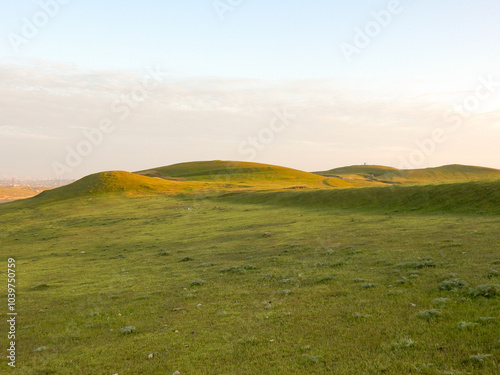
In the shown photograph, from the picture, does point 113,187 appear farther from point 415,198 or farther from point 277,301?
point 277,301

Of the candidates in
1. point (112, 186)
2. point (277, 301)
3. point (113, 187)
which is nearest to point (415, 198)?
point (277, 301)

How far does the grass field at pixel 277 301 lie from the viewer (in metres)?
10.5

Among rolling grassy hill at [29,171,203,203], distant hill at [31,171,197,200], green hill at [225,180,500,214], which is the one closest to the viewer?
green hill at [225,180,500,214]

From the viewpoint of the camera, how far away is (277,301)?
51.9ft

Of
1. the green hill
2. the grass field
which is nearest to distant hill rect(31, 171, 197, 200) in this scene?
Answer: the green hill

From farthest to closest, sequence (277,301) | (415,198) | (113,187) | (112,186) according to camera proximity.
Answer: (112,186) → (113,187) → (415,198) → (277,301)

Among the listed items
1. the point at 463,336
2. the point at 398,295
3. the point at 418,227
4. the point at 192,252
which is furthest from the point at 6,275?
the point at 418,227

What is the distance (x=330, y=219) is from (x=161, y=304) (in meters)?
31.4

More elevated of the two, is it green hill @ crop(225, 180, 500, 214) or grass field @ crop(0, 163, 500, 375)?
green hill @ crop(225, 180, 500, 214)

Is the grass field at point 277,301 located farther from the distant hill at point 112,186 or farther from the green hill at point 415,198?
the distant hill at point 112,186

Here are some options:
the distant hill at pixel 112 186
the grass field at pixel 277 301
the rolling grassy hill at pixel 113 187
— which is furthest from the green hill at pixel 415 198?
the distant hill at pixel 112 186

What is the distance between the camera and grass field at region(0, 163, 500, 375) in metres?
10.5

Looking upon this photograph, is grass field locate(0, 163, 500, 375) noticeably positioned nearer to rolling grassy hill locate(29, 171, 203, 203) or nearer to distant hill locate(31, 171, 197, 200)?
rolling grassy hill locate(29, 171, 203, 203)

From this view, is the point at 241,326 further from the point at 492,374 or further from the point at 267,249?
the point at 267,249
